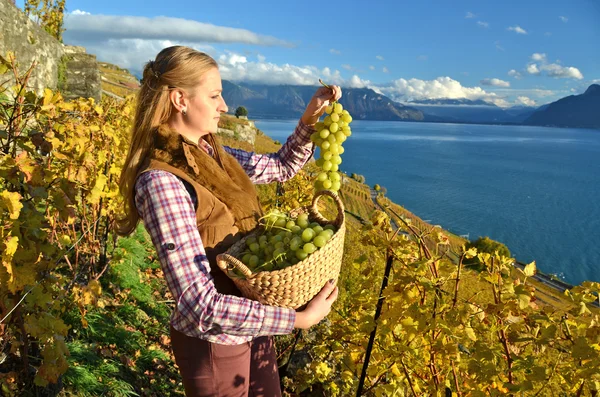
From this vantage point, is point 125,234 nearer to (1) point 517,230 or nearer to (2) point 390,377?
(2) point 390,377

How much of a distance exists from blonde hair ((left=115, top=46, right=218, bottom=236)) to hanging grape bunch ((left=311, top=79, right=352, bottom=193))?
59 cm

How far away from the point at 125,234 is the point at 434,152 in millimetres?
145892

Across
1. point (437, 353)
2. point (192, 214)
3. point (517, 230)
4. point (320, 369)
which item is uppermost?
point (192, 214)

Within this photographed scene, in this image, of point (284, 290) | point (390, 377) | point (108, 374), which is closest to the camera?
point (284, 290)

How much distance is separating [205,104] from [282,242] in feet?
2.34

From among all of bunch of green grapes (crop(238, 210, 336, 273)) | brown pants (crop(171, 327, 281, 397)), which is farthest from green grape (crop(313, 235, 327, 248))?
brown pants (crop(171, 327, 281, 397))

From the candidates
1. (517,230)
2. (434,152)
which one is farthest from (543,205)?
(434,152)

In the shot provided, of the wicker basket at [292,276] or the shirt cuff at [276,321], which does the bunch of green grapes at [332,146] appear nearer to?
the wicker basket at [292,276]

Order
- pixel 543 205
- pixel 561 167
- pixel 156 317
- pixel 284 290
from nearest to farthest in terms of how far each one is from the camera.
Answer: pixel 284 290
pixel 156 317
pixel 543 205
pixel 561 167

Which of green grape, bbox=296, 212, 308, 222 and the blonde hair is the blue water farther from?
the blonde hair

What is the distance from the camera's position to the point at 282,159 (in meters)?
2.67

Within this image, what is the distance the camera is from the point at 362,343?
2.73m

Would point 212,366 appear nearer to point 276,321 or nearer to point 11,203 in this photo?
point 276,321

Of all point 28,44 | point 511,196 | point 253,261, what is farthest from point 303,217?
point 511,196
